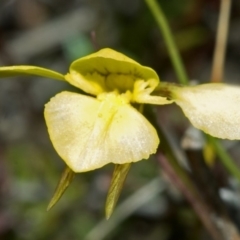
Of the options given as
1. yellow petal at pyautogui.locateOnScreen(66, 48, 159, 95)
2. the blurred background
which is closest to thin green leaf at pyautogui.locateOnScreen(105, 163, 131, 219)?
yellow petal at pyautogui.locateOnScreen(66, 48, 159, 95)

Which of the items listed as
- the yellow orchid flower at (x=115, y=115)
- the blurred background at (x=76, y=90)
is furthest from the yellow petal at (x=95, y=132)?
the blurred background at (x=76, y=90)

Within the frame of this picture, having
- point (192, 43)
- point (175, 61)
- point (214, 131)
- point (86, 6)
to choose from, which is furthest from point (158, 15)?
point (86, 6)

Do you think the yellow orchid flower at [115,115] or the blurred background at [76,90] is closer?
the yellow orchid flower at [115,115]

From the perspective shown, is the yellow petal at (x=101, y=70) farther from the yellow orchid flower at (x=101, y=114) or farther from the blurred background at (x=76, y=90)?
the blurred background at (x=76, y=90)

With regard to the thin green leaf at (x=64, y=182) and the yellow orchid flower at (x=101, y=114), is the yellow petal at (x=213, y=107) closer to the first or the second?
the yellow orchid flower at (x=101, y=114)

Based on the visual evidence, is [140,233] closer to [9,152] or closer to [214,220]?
[9,152]

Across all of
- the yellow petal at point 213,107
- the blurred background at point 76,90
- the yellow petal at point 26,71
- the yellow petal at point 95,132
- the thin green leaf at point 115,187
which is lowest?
the blurred background at point 76,90

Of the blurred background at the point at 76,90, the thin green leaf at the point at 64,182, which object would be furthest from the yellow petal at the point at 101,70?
the blurred background at the point at 76,90

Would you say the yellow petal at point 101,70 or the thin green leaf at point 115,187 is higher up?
the yellow petal at point 101,70
